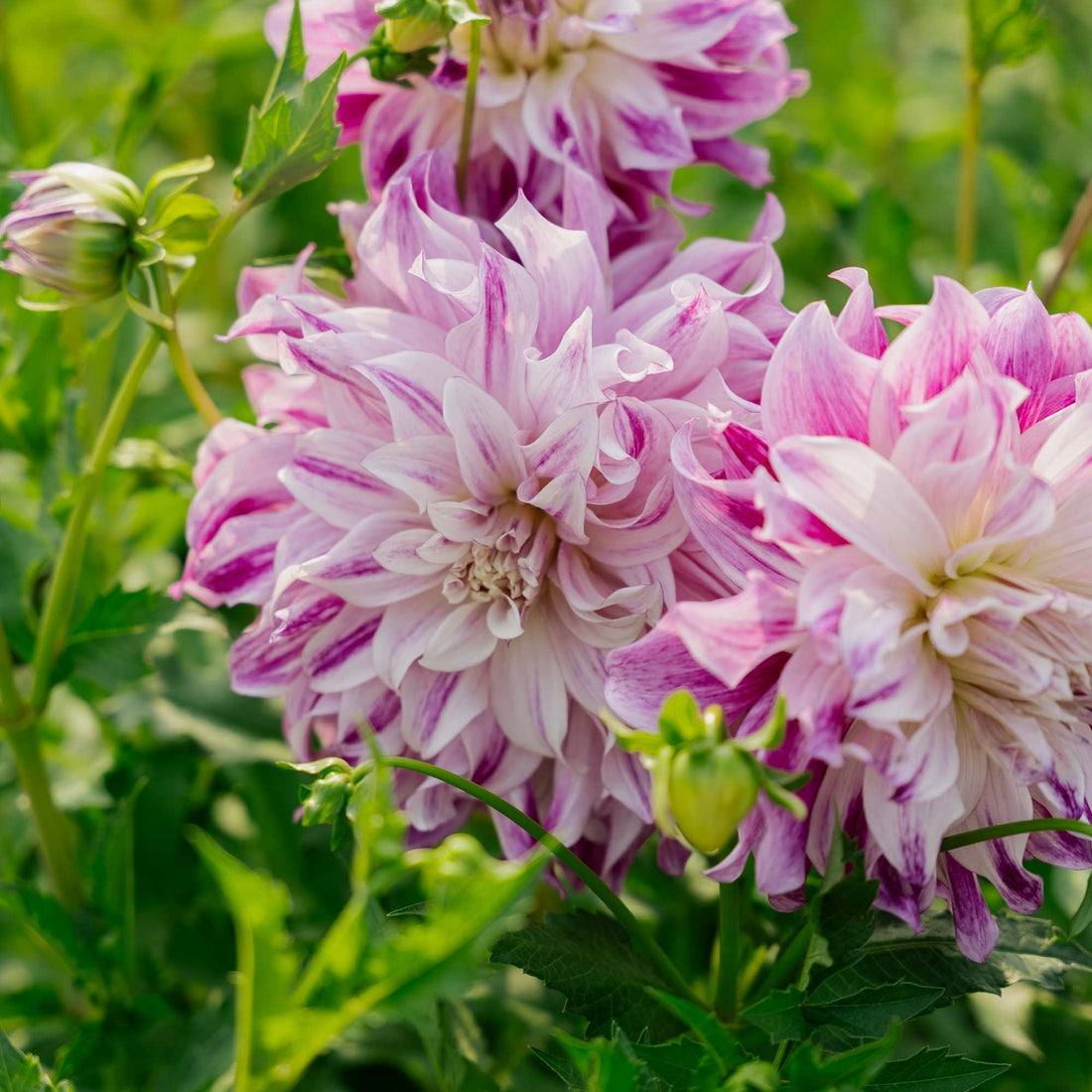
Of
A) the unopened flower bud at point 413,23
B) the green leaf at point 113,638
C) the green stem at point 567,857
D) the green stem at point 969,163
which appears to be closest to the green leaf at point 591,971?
the green stem at point 567,857

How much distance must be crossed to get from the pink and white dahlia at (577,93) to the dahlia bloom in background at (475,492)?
1.8 inches

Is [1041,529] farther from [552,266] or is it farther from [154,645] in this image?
[154,645]

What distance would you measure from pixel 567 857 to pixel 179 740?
44 cm

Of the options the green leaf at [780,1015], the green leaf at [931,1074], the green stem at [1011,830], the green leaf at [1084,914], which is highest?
the green stem at [1011,830]

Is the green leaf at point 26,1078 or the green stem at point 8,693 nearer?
the green leaf at point 26,1078

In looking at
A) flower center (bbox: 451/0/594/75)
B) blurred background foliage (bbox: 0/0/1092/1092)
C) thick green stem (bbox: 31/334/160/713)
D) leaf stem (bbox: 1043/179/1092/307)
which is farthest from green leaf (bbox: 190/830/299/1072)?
leaf stem (bbox: 1043/179/1092/307)

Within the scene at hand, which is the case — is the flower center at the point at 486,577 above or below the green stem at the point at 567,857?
above

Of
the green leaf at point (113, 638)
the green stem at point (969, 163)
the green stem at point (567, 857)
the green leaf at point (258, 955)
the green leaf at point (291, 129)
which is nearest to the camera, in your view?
the green leaf at point (258, 955)

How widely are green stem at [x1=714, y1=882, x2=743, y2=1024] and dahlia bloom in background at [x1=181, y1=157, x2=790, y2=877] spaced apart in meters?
0.05

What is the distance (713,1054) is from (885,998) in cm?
10

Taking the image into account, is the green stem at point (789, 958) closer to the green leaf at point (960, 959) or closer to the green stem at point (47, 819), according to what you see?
the green leaf at point (960, 959)

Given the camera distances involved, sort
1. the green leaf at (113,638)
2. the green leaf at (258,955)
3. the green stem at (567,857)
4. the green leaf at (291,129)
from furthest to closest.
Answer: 1. the green leaf at (113,638)
2. the green leaf at (291,129)
3. the green stem at (567,857)
4. the green leaf at (258,955)

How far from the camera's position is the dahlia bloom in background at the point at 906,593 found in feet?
1.46

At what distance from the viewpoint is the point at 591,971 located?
0.54m
